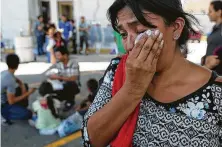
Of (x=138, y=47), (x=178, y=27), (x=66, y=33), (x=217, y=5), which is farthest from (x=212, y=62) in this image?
(x=66, y=33)

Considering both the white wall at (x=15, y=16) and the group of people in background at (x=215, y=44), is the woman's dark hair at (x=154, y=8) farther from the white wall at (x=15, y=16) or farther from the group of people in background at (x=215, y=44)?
the white wall at (x=15, y=16)

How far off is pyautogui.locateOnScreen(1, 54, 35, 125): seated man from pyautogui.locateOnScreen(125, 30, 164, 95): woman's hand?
12.9 ft

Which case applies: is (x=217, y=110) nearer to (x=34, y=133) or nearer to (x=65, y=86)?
(x=34, y=133)

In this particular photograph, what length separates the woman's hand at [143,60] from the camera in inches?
40.1

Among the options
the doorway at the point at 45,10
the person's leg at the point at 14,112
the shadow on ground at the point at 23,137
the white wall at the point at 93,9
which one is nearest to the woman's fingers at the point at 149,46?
the shadow on ground at the point at 23,137

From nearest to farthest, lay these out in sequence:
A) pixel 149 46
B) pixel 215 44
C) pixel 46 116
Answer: pixel 149 46
pixel 215 44
pixel 46 116

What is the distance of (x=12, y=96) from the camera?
480 centimetres

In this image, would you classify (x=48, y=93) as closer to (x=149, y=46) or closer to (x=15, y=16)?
(x=149, y=46)

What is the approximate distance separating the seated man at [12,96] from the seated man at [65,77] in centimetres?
68

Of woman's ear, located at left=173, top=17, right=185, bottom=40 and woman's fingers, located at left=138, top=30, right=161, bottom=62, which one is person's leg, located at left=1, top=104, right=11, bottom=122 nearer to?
woman's ear, located at left=173, top=17, right=185, bottom=40

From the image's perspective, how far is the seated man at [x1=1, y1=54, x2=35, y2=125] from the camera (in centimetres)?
474

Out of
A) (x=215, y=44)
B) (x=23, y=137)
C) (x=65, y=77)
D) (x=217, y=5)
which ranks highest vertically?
(x=217, y=5)

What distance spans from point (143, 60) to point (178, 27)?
0.85 feet

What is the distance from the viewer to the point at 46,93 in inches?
204
